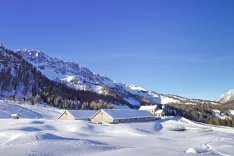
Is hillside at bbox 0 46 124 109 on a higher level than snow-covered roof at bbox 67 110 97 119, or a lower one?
higher

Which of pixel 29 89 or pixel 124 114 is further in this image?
pixel 29 89

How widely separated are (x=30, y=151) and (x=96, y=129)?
3095 cm

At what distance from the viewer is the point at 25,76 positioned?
579ft

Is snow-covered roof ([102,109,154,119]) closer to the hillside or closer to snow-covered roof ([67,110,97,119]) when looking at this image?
snow-covered roof ([67,110,97,119])

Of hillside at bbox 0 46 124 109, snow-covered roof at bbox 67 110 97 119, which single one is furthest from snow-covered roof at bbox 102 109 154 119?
hillside at bbox 0 46 124 109

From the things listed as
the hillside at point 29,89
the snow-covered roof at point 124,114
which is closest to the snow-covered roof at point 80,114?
the snow-covered roof at point 124,114

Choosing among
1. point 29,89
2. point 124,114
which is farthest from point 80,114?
point 29,89

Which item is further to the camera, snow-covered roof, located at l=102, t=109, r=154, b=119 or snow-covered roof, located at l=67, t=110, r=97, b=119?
snow-covered roof, located at l=102, t=109, r=154, b=119

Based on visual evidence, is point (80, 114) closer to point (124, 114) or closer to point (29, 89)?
point (124, 114)

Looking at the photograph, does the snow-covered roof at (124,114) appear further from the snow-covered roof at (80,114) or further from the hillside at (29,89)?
the hillside at (29,89)

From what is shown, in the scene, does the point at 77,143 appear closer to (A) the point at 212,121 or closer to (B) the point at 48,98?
(A) the point at 212,121

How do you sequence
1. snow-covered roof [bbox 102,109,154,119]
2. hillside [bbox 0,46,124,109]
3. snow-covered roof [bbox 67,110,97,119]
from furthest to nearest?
hillside [bbox 0,46,124,109]
snow-covered roof [bbox 102,109,154,119]
snow-covered roof [bbox 67,110,97,119]

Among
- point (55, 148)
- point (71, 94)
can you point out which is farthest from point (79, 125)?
point (71, 94)

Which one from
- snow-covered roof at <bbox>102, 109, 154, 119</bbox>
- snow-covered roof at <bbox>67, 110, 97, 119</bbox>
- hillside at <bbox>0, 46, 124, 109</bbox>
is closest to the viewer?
snow-covered roof at <bbox>67, 110, 97, 119</bbox>
